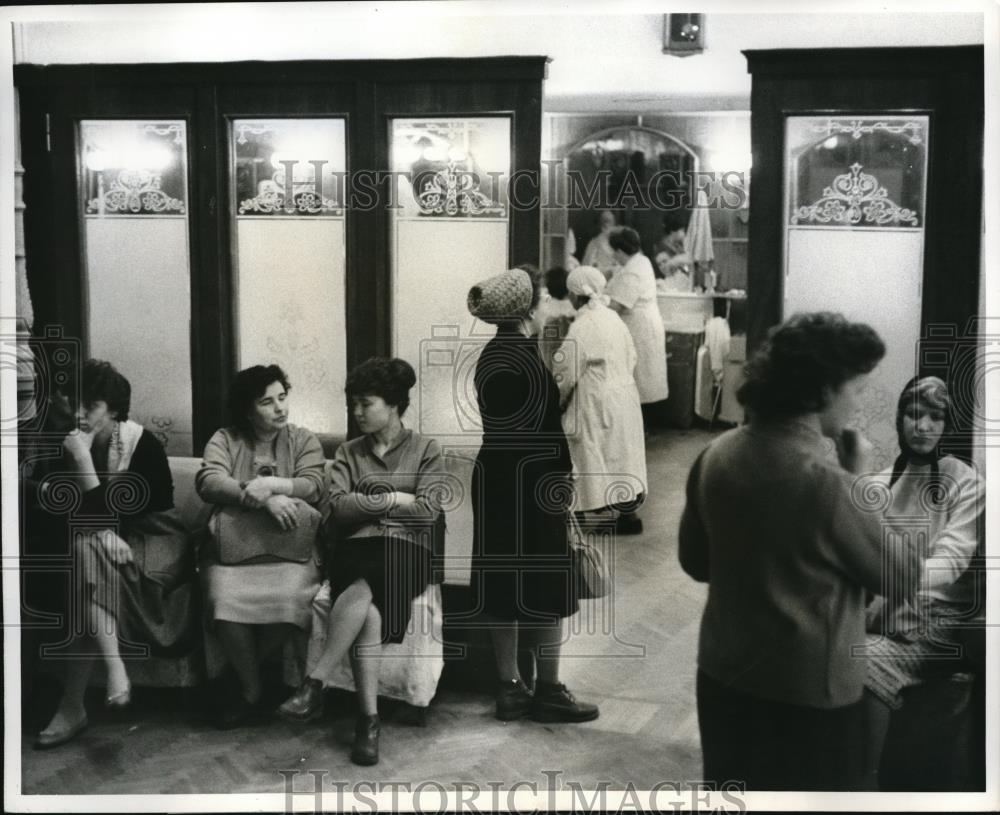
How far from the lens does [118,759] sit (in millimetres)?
3635

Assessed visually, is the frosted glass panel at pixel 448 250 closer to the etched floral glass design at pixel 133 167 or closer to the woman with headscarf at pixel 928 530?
the etched floral glass design at pixel 133 167

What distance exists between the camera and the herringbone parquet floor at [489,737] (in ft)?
11.6

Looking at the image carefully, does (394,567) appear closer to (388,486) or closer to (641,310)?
(388,486)

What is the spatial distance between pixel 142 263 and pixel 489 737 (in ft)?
5.91

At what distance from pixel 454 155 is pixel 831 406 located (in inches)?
52.1

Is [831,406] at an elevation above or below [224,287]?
below

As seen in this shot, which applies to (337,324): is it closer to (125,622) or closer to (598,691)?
(125,622)

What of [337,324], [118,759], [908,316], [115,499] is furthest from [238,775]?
[908,316]

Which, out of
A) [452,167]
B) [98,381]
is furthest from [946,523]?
[98,381]

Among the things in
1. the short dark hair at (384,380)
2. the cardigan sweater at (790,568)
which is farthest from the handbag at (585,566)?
the short dark hair at (384,380)

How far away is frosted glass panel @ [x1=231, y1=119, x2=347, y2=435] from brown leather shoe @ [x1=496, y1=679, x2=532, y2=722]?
3.08 feet

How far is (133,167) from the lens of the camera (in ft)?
11.8

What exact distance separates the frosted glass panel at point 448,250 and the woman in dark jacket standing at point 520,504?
1.9 inches

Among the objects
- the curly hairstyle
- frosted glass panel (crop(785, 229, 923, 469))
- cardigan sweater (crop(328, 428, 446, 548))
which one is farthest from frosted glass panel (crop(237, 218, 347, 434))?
the curly hairstyle
